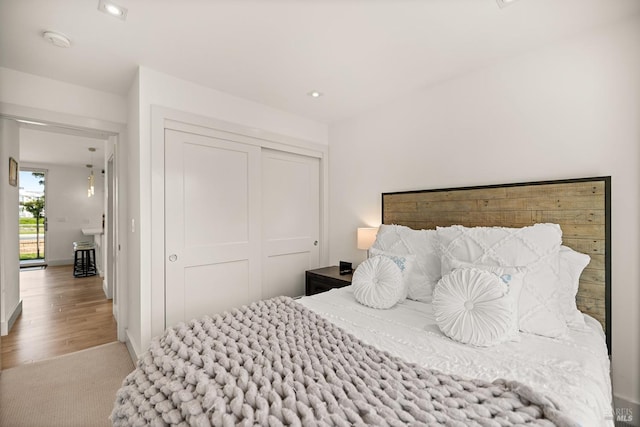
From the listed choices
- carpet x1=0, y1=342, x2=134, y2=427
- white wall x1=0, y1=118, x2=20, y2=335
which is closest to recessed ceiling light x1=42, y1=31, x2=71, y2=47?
white wall x1=0, y1=118, x2=20, y2=335

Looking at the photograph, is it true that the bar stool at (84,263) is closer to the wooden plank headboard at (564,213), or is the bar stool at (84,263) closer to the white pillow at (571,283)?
the wooden plank headboard at (564,213)

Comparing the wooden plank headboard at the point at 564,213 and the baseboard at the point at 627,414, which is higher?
the wooden plank headboard at the point at 564,213

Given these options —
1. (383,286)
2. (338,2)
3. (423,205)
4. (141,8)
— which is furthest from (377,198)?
(141,8)

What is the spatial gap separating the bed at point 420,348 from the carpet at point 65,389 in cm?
113

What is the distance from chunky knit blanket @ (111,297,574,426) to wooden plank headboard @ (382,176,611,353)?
131cm

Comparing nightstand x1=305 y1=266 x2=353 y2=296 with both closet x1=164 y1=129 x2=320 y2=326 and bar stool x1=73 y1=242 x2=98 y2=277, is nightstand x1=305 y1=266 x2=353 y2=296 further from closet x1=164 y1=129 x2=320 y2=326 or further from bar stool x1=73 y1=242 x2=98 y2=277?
bar stool x1=73 y1=242 x2=98 y2=277

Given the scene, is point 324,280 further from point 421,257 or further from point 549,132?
point 549,132

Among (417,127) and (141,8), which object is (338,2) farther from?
(417,127)

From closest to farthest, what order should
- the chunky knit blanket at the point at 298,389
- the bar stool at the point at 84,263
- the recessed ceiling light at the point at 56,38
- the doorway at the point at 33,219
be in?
the chunky knit blanket at the point at 298,389
the recessed ceiling light at the point at 56,38
the bar stool at the point at 84,263
the doorway at the point at 33,219

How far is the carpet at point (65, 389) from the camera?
1813 mm

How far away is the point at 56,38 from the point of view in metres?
1.87

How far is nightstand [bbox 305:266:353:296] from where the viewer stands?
9.32 ft

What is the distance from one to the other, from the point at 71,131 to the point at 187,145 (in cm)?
121

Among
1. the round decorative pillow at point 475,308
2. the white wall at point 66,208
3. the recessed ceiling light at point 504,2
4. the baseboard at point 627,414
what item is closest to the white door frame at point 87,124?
the round decorative pillow at point 475,308
